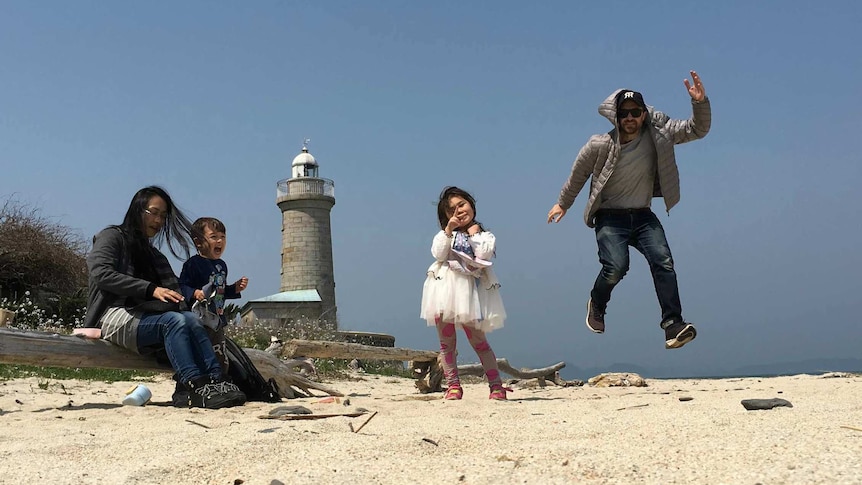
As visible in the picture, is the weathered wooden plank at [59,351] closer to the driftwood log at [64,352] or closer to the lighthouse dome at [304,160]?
the driftwood log at [64,352]

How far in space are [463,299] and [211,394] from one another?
1.92 meters

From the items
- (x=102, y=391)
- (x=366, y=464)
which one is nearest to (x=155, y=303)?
(x=102, y=391)

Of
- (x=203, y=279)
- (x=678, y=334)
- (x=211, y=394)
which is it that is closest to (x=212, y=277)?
(x=203, y=279)

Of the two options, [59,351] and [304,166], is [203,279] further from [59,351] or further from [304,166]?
[304,166]

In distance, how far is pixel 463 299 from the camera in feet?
17.5

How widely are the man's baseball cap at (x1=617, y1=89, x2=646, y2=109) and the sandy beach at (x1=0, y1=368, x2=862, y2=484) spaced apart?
2.45 m

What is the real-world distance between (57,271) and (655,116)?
1687cm

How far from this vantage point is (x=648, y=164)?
5.61 m

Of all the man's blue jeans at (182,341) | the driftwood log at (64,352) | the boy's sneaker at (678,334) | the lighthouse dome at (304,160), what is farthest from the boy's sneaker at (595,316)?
the lighthouse dome at (304,160)

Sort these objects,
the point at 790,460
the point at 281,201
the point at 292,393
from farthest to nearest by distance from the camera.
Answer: the point at 281,201, the point at 292,393, the point at 790,460

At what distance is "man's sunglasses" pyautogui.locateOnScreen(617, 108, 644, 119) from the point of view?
5.59m

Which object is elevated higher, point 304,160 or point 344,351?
point 304,160

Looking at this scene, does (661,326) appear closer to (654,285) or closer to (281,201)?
(654,285)

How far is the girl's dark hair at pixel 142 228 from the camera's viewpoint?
5.20 m
